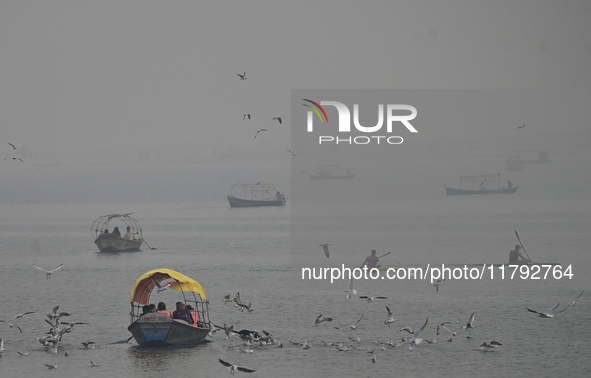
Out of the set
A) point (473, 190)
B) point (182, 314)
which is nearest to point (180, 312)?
point (182, 314)

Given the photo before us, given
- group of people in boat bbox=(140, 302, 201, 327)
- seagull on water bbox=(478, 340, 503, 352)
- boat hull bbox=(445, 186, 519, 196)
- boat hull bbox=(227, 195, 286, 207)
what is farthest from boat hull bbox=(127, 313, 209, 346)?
boat hull bbox=(445, 186, 519, 196)

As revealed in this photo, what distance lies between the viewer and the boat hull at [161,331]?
127ft

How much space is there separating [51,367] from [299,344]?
10586 millimetres

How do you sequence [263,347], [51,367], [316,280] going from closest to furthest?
1. [51,367]
2. [263,347]
3. [316,280]

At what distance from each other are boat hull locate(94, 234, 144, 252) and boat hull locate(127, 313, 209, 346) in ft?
139

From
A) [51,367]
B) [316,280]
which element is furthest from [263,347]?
[316,280]

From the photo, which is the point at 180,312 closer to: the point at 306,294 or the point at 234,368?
the point at 234,368

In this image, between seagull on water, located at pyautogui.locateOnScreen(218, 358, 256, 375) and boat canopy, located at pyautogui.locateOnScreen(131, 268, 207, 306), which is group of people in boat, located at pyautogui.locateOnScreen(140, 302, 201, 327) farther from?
seagull on water, located at pyautogui.locateOnScreen(218, 358, 256, 375)

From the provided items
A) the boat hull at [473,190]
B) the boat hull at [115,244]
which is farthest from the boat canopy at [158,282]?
the boat hull at [473,190]

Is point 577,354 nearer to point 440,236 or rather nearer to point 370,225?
point 440,236

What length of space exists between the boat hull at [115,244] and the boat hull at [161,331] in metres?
42.4

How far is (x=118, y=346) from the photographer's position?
40938mm

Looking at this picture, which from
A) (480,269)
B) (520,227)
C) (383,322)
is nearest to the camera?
(383,322)

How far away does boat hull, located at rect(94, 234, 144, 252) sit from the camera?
3199 inches
